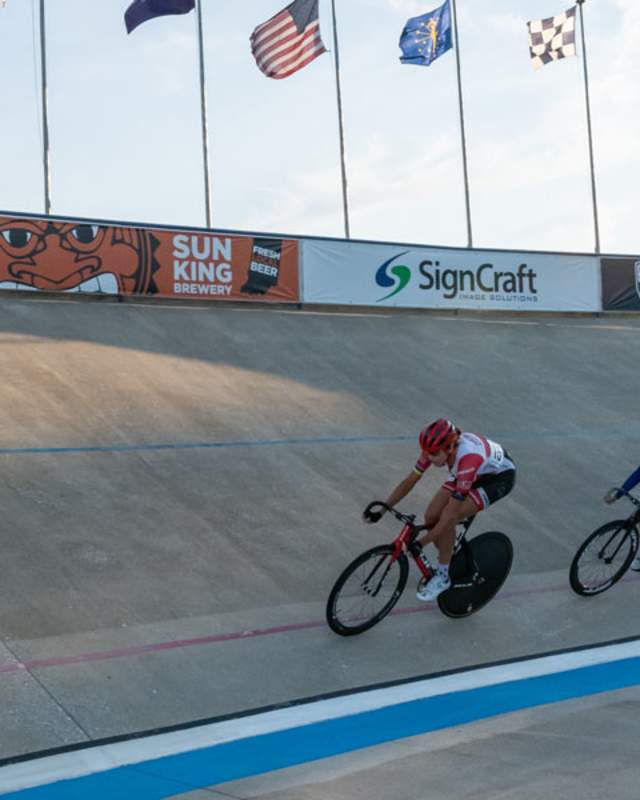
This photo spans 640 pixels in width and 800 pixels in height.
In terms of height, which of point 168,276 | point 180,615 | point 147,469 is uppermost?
point 168,276

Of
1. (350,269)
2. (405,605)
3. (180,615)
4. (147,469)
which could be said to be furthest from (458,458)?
(350,269)

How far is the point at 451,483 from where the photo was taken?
21.8ft

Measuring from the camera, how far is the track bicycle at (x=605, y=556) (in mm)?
7875

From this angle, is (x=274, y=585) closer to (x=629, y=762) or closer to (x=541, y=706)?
(x=541, y=706)

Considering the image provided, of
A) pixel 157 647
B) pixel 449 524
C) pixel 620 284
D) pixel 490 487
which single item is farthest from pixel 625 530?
pixel 620 284

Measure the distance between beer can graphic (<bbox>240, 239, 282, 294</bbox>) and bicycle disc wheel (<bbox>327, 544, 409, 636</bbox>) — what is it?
11747 millimetres

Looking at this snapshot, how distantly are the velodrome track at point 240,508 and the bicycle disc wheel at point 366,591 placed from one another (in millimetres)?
128

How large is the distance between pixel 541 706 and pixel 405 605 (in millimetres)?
1906

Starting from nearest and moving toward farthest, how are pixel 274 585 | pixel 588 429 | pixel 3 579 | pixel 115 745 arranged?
pixel 115 745, pixel 3 579, pixel 274 585, pixel 588 429

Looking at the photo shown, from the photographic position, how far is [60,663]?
554cm

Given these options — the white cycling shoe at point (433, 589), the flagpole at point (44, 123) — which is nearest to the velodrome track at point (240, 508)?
the white cycling shoe at point (433, 589)

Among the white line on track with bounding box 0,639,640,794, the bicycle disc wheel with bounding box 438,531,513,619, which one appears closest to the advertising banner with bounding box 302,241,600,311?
the bicycle disc wheel with bounding box 438,531,513,619

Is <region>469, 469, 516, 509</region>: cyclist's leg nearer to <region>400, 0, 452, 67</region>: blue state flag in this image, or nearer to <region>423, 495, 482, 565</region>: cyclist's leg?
<region>423, 495, 482, 565</region>: cyclist's leg

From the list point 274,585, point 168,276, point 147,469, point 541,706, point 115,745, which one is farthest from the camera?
point 168,276
